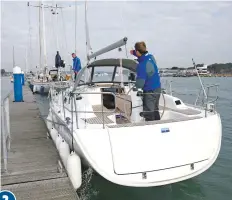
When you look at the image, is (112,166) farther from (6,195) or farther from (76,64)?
(76,64)

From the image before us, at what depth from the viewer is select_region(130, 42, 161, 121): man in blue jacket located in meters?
5.05

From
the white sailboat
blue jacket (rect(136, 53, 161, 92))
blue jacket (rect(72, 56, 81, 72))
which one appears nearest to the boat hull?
the white sailboat

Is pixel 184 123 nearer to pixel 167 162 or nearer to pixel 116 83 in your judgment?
pixel 167 162

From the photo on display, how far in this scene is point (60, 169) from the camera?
5082 millimetres

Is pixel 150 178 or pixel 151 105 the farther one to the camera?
pixel 151 105

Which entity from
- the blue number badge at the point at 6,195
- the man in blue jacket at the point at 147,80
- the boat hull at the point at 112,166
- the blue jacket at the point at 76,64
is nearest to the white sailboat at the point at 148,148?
the boat hull at the point at 112,166

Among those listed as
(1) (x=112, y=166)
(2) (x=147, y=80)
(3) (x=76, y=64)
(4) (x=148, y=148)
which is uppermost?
(3) (x=76, y=64)

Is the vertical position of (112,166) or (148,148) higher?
(148,148)

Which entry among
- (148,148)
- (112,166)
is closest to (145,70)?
(148,148)

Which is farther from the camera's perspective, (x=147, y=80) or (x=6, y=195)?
(x=147, y=80)

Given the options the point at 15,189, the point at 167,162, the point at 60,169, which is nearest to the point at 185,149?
the point at 167,162

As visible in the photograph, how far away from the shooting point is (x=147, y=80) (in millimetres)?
5219

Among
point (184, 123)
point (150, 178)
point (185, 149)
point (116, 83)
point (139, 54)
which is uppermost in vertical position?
point (139, 54)

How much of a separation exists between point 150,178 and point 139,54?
220 centimetres
